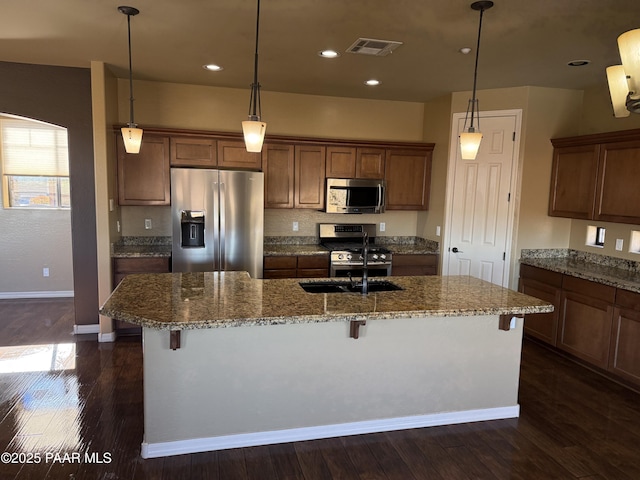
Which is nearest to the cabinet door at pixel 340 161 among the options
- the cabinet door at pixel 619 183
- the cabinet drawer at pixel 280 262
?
the cabinet drawer at pixel 280 262

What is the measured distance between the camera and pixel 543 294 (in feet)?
14.8

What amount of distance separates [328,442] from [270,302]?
38.8 inches

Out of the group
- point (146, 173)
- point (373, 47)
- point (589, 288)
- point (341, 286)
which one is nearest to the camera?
point (341, 286)

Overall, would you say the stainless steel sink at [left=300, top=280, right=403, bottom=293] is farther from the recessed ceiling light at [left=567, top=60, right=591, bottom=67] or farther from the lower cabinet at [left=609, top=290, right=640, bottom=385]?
the recessed ceiling light at [left=567, top=60, right=591, bottom=67]

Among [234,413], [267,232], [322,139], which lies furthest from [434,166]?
[234,413]

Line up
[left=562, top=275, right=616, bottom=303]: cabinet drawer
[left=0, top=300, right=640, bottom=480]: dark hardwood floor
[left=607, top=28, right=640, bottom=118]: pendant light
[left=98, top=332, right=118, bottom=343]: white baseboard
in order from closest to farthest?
1. [left=607, top=28, right=640, bottom=118]: pendant light
2. [left=0, top=300, right=640, bottom=480]: dark hardwood floor
3. [left=562, top=275, right=616, bottom=303]: cabinet drawer
4. [left=98, top=332, right=118, bottom=343]: white baseboard

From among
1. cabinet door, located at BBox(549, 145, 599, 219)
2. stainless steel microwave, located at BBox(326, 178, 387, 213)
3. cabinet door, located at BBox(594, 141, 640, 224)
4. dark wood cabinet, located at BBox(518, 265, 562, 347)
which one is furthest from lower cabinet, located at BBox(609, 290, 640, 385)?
stainless steel microwave, located at BBox(326, 178, 387, 213)

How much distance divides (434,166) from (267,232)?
7.24 ft

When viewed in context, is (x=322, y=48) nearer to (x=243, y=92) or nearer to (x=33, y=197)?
(x=243, y=92)

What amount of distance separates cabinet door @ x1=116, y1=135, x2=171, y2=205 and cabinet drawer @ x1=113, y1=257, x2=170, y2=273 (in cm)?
63

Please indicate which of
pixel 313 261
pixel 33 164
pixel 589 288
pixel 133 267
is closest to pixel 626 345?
pixel 589 288

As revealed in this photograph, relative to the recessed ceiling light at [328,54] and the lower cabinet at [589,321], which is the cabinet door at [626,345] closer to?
the lower cabinet at [589,321]

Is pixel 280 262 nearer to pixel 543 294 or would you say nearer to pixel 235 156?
pixel 235 156

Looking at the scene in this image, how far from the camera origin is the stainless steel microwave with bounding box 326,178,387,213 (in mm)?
5211
